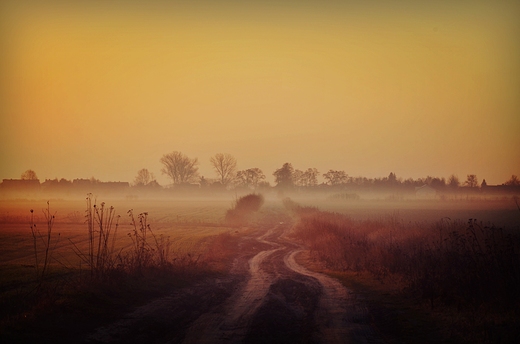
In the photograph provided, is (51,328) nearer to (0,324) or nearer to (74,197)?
(0,324)

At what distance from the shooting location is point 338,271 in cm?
2162

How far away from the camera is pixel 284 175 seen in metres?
152

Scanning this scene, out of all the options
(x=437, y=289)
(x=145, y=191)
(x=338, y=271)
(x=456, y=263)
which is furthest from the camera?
(x=145, y=191)

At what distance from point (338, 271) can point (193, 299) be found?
1014 cm

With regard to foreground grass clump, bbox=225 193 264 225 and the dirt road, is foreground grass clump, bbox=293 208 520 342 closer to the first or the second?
the dirt road

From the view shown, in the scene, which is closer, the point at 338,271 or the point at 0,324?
the point at 0,324

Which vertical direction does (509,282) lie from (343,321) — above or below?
above

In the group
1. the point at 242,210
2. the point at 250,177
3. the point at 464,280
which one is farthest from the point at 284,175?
the point at 464,280

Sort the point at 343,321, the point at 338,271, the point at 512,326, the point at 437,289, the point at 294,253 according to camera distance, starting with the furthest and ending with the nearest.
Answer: the point at 294,253
the point at 338,271
the point at 437,289
the point at 343,321
the point at 512,326

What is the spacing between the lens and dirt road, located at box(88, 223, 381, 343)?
9672 millimetres

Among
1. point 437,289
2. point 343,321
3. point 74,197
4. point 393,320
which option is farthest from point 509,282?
point 74,197

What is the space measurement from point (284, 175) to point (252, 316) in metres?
141

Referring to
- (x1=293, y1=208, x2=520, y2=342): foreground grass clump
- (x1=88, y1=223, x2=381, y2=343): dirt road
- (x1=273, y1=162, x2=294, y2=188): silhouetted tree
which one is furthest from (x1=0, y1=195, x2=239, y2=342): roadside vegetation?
(x1=273, y1=162, x2=294, y2=188): silhouetted tree

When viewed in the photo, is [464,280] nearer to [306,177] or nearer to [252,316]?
[252,316]
